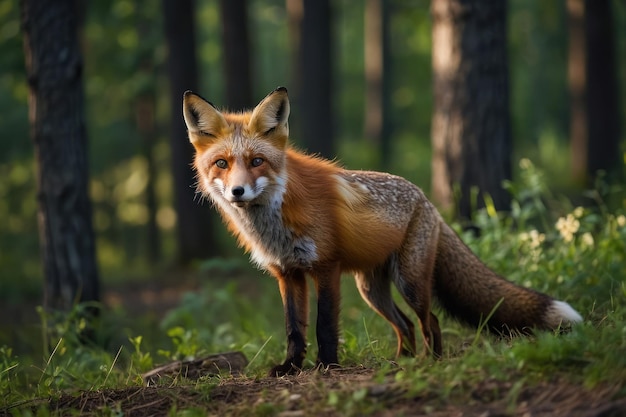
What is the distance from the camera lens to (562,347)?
3.50m

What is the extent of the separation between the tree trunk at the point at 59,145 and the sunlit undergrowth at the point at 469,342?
459 millimetres

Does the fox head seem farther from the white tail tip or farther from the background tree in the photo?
the background tree

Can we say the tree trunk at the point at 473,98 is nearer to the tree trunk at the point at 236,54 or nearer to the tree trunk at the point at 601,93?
the tree trunk at the point at 236,54

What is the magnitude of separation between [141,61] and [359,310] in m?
11.5

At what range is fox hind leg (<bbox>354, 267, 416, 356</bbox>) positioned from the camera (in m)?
5.46

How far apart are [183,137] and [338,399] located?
11.2 meters

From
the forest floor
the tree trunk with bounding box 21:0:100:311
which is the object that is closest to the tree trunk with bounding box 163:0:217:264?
the tree trunk with bounding box 21:0:100:311

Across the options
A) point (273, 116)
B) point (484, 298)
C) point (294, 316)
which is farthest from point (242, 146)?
point (484, 298)

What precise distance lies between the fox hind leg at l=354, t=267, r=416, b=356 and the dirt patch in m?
1.22

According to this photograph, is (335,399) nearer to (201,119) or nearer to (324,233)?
(324,233)

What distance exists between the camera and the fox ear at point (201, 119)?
477 centimetres

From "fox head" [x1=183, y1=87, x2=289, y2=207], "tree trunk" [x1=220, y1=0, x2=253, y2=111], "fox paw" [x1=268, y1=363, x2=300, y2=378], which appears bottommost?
"fox paw" [x1=268, y1=363, x2=300, y2=378]

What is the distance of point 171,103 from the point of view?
46.9ft

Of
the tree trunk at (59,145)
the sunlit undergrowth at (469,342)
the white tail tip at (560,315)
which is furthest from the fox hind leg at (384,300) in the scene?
the tree trunk at (59,145)
